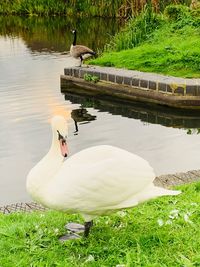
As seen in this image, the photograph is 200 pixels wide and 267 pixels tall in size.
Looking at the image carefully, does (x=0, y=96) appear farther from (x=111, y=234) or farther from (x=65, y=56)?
(x=111, y=234)

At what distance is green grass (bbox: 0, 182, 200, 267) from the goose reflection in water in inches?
269

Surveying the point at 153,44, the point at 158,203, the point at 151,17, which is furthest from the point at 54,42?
the point at 158,203

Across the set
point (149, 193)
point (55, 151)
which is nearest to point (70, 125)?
point (55, 151)

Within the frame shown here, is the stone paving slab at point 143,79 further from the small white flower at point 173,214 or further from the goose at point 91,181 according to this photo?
the goose at point 91,181

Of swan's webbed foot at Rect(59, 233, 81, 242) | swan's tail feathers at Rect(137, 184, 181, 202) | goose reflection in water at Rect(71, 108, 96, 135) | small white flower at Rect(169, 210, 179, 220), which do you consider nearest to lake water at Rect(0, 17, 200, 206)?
goose reflection in water at Rect(71, 108, 96, 135)

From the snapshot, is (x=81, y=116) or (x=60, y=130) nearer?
(x=60, y=130)

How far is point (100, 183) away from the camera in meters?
4.39

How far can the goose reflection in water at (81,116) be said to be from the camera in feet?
40.8

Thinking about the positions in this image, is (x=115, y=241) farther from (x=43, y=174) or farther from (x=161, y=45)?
(x=161, y=45)

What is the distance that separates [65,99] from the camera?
14531 millimetres

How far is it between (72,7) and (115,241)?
30.9 metres

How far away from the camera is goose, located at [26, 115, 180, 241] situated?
4391 mm

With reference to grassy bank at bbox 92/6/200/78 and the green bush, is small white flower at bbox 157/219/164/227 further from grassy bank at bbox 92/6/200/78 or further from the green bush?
the green bush

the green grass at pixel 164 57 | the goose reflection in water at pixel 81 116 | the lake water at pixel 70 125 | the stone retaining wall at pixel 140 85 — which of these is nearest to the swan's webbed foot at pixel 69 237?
the lake water at pixel 70 125
